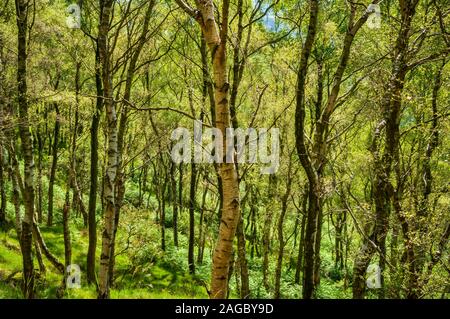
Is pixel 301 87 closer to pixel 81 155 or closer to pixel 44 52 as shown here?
pixel 44 52

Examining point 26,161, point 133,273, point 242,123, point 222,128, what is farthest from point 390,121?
point 242,123

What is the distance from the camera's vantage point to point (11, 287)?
11.2m

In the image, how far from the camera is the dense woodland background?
6941mm

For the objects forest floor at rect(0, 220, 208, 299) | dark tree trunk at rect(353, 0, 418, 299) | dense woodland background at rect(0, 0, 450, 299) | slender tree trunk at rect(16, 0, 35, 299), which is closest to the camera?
dense woodland background at rect(0, 0, 450, 299)

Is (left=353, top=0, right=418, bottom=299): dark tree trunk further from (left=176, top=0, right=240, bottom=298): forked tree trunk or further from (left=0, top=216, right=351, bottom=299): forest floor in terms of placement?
(left=0, top=216, right=351, bottom=299): forest floor

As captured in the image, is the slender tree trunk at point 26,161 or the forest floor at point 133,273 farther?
the forest floor at point 133,273

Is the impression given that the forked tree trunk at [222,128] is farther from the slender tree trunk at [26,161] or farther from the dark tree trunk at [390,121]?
the slender tree trunk at [26,161]

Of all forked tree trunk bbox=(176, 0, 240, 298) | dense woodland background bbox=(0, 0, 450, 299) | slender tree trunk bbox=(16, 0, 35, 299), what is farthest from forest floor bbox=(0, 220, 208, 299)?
forked tree trunk bbox=(176, 0, 240, 298)

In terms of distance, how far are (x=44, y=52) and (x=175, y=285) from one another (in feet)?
39.2

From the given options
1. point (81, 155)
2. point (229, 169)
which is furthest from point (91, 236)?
point (81, 155)

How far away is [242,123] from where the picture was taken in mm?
21469

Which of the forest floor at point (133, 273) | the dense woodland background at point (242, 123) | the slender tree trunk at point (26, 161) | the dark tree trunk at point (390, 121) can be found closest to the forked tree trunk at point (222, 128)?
the dense woodland background at point (242, 123)

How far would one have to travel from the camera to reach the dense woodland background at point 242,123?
694 cm

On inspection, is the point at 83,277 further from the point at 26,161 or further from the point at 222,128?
the point at 222,128
